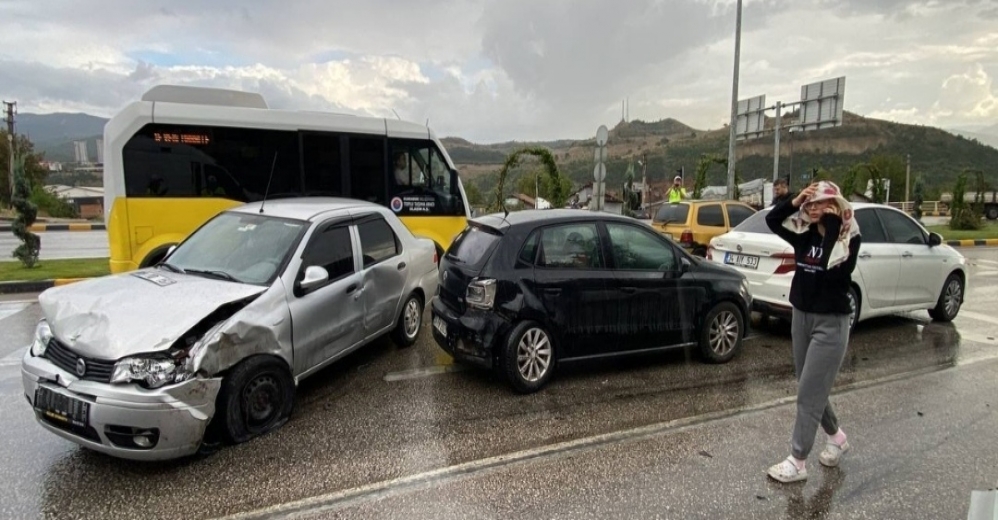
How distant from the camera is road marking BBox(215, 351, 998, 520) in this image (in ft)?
10.1

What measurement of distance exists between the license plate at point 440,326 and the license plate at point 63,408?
8.90 ft

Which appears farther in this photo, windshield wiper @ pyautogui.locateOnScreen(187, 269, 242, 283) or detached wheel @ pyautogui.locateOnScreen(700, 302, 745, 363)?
detached wheel @ pyautogui.locateOnScreen(700, 302, 745, 363)

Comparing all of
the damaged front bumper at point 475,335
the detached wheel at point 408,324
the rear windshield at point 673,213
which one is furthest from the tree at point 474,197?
the damaged front bumper at point 475,335

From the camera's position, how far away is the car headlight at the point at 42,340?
3.54 meters

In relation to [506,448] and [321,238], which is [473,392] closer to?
[506,448]

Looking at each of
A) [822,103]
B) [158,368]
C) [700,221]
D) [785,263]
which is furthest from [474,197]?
[158,368]

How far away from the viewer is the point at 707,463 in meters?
3.63

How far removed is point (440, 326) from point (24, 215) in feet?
34.4

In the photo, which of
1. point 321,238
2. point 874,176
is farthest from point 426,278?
point 874,176

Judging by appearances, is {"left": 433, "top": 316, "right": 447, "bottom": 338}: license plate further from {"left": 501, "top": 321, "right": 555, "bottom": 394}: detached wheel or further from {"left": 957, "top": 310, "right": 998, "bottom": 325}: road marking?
{"left": 957, "top": 310, "right": 998, "bottom": 325}: road marking

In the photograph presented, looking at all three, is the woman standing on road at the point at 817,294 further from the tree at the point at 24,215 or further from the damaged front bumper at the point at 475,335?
the tree at the point at 24,215

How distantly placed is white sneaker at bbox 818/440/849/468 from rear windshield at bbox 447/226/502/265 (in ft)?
9.74

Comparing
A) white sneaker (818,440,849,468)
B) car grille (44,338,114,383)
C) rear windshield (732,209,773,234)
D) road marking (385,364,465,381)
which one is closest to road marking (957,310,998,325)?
rear windshield (732,209,773,234)

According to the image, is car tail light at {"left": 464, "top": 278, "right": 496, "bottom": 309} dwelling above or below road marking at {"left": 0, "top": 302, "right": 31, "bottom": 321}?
above
